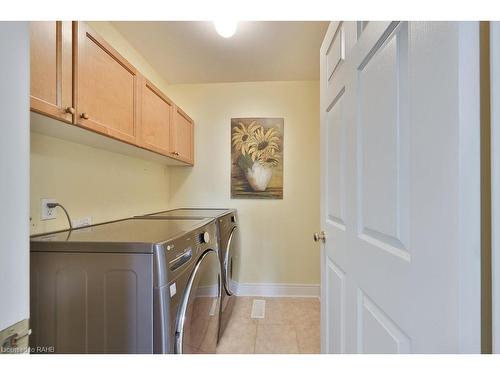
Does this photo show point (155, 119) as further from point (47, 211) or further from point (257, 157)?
point (257, 157)

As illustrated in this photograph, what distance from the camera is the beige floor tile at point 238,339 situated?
1.70 metres

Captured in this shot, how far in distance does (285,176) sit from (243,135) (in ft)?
2.15

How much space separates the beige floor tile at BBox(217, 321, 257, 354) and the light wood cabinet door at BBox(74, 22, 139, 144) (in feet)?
5.20

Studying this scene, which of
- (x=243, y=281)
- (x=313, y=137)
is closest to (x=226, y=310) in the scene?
(x=243, y=281)

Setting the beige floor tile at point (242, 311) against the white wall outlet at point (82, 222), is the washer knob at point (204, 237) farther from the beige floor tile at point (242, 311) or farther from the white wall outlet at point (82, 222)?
the beige floor tile at point (242, 311)

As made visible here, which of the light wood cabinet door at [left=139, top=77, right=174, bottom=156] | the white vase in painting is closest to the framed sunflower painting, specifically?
the white vase in painting

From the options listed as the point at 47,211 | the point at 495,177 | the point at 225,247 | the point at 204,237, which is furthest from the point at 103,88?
the point at 495,177

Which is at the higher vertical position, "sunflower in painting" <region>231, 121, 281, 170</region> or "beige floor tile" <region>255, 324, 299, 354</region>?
"sunflower in painting" <region>231, 121, 281, 170</region>

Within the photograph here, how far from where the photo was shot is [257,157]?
102 inches

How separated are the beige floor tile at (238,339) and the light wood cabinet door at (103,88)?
1586mm

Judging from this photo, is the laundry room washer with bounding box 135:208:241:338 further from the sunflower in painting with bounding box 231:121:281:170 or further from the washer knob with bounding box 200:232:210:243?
the sunflower in painting with bounding box 231:121:281:170

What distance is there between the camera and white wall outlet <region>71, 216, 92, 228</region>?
1400 mm
